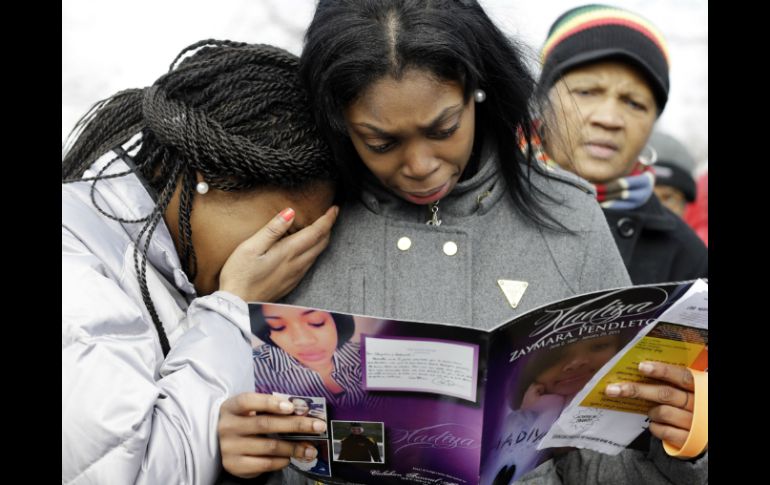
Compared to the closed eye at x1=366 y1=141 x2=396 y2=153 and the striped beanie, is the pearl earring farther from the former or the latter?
the striped beanie

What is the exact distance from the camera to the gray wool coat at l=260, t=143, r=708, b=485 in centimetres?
195

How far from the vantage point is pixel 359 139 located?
1.81 metres

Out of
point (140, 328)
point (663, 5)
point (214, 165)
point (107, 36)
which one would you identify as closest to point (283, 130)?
point (214, 165)

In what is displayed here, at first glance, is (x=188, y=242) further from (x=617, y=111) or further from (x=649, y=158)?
A: (x=649, y=158)

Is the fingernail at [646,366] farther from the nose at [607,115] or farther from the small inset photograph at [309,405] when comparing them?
the nose at [607,115]

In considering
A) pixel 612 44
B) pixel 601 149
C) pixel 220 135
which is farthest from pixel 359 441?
pixel 612 44

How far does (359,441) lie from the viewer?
64.9 inches

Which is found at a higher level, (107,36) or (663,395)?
(107,36)

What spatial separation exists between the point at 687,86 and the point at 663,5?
0.46 metres

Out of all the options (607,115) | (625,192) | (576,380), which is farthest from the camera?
(625,192)

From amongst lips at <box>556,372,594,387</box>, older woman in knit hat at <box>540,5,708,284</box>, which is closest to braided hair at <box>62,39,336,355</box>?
lips at <box>556,372,594,387</box>

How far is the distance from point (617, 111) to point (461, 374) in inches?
66.9

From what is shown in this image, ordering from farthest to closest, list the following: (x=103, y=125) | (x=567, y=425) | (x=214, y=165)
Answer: (x=103, y=125) < (x=214, y=165) < (x=567, y=425)

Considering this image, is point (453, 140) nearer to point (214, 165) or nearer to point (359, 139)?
point (359, 139)
